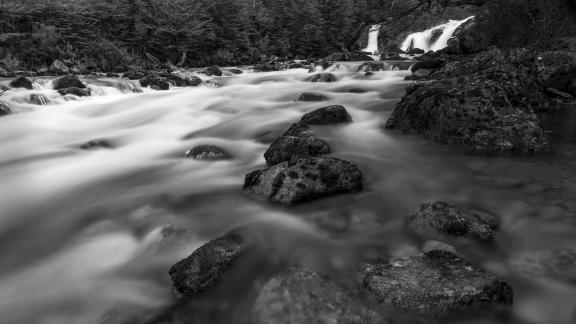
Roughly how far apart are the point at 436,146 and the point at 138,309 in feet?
14.9

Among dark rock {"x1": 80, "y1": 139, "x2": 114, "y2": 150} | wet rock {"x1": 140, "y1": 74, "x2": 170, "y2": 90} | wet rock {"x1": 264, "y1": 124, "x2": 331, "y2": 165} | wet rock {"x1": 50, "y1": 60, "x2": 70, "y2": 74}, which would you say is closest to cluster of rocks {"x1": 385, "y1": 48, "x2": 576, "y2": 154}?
wet rock {"x1": 264, "y1": 124, "x2": 331, "y2": 165}

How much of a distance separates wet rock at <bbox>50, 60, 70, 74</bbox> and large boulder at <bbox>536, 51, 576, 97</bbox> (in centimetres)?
2024

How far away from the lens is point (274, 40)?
32969 millimetres

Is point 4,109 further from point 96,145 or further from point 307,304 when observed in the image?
point 307,304


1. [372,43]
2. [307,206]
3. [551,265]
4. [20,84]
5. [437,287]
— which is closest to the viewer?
[437,287]

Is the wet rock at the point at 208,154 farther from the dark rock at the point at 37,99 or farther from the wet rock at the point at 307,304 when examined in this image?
the dark rock at the point at 37,99

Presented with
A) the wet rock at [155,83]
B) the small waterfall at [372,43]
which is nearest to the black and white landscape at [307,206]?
the wet rock at [155,83]

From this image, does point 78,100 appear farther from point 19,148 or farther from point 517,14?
point 517,14

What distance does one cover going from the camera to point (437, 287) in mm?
2230

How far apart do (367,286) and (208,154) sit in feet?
13.1

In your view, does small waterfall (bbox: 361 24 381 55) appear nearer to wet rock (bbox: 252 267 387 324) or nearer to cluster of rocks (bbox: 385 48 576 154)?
cluster of rocks (bbox: 385 48 576 154)

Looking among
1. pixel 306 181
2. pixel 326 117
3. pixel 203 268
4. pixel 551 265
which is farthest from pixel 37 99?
pixel 551 265

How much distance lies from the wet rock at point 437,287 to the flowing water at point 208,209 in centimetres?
27

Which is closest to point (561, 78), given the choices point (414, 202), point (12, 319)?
point (414, 202)
